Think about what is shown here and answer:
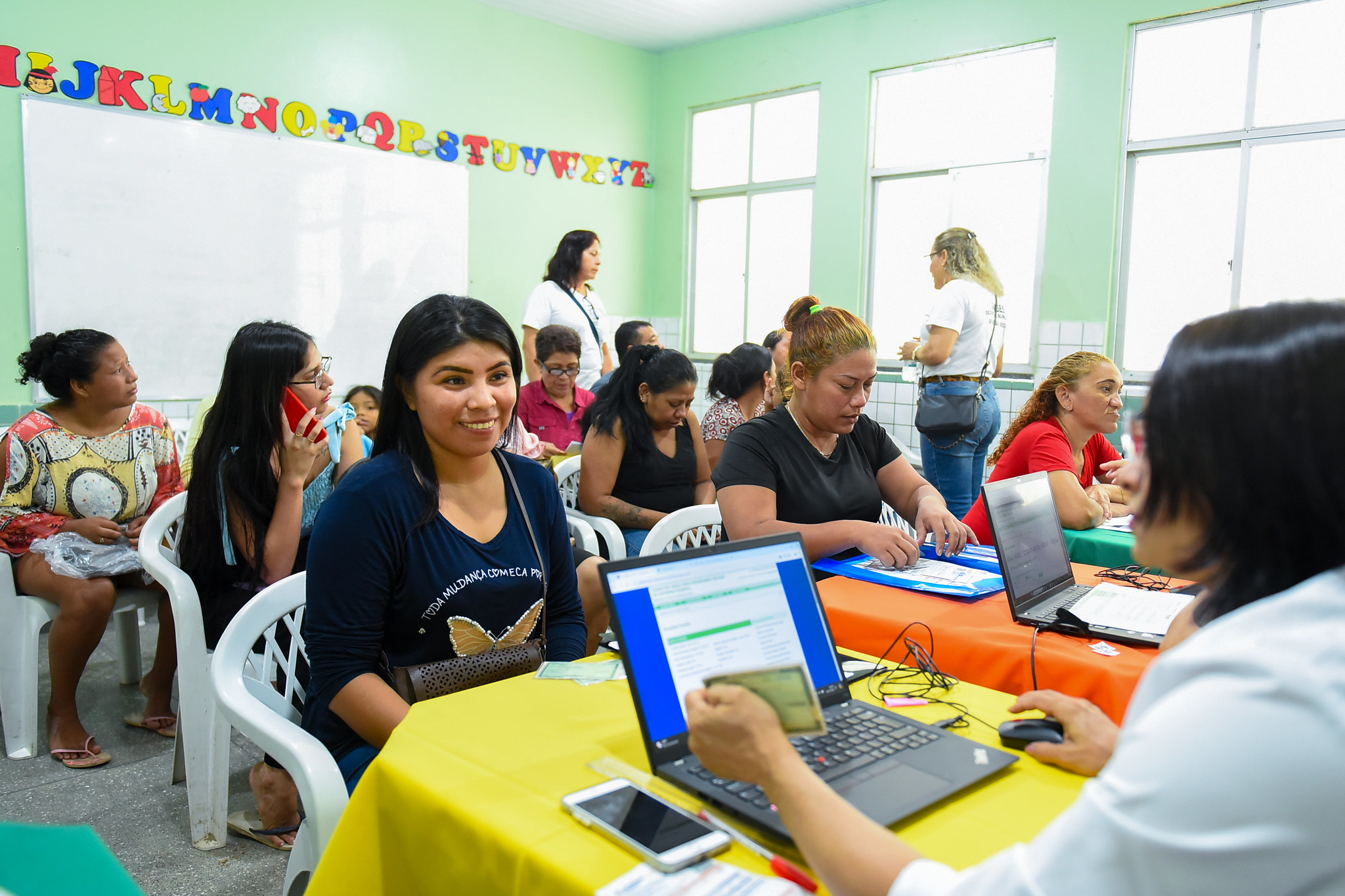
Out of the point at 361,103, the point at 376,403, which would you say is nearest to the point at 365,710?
the point at 376,403

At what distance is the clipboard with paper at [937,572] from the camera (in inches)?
72.1

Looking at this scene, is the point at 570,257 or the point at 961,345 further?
the point at 570,257

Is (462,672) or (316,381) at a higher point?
(316,381)

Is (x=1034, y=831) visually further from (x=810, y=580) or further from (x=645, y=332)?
(x=645, y=332)

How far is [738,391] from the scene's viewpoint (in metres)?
3.99

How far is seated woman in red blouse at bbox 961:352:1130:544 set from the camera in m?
2.59

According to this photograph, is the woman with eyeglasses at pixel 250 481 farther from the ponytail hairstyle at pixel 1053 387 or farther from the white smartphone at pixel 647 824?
the ponytail hairstyle at pixel 1053 387

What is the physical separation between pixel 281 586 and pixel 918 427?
3421 mm

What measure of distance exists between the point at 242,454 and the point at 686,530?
1205 millimetres

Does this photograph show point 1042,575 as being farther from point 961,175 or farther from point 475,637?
point 961,175

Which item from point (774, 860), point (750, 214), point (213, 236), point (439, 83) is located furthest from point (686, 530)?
point (750, 214)

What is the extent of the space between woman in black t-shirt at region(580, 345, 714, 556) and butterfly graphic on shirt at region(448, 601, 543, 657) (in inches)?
65.2

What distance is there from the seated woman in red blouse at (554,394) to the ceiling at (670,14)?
2704 mm

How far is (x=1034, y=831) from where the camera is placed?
926mm
